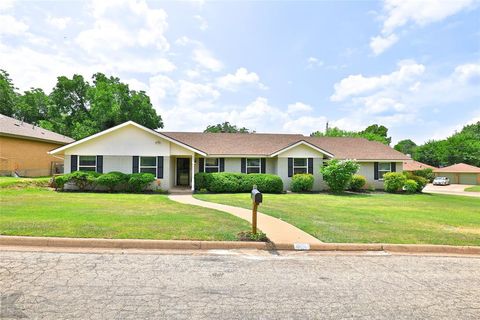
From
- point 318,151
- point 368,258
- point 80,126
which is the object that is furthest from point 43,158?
point 368,258

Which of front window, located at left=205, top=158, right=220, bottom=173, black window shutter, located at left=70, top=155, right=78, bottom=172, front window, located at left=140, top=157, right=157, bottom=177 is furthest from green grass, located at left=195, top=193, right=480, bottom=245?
black window shutter, located at left=70, top=155, right=78, bottom=172

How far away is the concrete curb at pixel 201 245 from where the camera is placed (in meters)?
6.24

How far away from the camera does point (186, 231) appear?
284 inches

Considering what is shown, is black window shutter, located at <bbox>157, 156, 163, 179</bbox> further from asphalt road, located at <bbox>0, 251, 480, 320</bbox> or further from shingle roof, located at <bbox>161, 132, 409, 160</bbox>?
asphalt road, located at <bbox>0, 251, 480, 320</bbox>

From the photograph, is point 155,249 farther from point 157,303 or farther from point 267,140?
point 267,140

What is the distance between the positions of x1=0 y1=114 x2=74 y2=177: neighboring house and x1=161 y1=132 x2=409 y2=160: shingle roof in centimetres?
1093

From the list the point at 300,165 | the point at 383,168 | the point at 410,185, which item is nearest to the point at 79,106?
the point at 300,165

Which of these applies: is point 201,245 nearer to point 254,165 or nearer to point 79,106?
point 254,165

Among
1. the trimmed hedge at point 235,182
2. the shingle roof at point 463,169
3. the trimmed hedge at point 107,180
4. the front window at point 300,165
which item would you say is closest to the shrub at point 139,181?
the trimmed hedge at point 107,180

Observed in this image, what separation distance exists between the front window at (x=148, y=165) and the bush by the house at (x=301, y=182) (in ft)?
31.9

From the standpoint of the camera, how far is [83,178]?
17328 mm

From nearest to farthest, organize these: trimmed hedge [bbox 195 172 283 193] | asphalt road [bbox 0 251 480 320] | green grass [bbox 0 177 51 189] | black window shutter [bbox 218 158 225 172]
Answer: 1. asphalt road [bbox 0 251 480 320]
2. green grass [bbox 0 177 51 189]
3. trimmed hedge [bbox 195 172 283 193]
4. black window shutter [bbox 218 158 225 172]

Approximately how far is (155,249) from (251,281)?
267 cm

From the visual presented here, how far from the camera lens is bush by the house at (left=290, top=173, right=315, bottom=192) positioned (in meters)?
20.1
